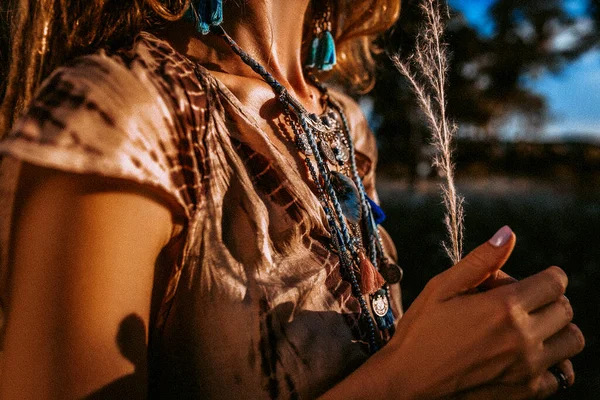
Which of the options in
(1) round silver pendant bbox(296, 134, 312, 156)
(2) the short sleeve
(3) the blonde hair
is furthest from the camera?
(1) round silver pendant bbox(296, 134, 312, 156)

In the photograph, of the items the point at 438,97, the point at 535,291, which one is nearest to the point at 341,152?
the point at 438,97

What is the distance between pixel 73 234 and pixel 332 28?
1753 millimetres

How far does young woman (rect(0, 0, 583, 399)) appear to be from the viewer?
930mm

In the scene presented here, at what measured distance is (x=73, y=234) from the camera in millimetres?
918

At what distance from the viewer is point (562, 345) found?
42.9 inches

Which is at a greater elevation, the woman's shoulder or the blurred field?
the woman's shoulder

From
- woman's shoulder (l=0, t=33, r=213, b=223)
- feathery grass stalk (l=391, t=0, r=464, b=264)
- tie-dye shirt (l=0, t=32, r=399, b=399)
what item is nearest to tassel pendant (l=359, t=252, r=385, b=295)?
tie-dye shirt (l=0, t=32, r=399, b=399)

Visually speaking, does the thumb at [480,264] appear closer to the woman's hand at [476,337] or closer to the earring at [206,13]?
the woman's hand at [476,337]

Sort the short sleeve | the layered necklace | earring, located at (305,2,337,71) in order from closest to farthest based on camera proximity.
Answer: the short sleeve < the layered necklace < earring, located at (305,2,337,71)

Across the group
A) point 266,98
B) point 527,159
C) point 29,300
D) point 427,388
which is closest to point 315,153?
point 266,98

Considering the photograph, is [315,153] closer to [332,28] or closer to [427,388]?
[427,388]

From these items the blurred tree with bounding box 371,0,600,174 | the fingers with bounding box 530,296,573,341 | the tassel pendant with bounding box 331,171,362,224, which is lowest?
the fingers with bounding box 530,296,573,341

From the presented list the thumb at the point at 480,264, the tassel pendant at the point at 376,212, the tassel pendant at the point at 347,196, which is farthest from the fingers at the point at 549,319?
the tassel pendant at the point at 376,212

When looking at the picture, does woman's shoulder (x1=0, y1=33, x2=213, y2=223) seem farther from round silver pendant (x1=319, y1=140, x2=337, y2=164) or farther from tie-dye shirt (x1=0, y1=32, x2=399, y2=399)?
round silver pendant (x1=319, y1=140, x2=337, y2=164)
